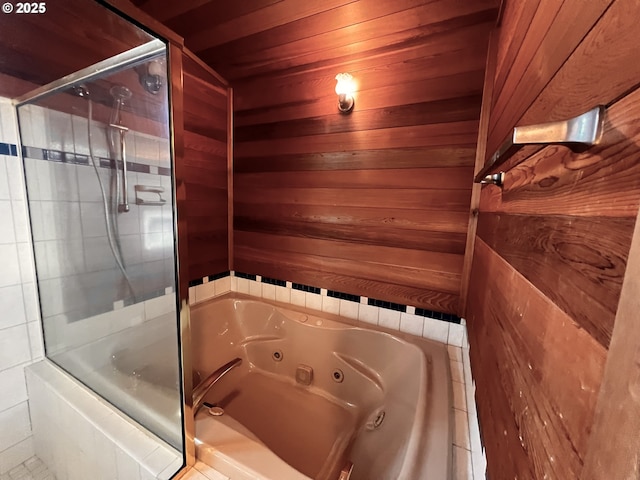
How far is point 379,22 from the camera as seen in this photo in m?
1.26

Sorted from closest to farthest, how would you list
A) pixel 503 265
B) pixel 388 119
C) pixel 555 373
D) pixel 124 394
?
pixel 555 373
pixel 503 265
pixel 124 394
pixel 388 119

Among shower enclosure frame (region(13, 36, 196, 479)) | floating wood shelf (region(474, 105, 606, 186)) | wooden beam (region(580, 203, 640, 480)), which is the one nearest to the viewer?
wooden beam (region(580, 203, 640, 480))

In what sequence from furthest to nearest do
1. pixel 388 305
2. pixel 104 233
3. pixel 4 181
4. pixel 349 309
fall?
pixel 349 309
pixel 388 305
pixel 104 233
pixel 4 181

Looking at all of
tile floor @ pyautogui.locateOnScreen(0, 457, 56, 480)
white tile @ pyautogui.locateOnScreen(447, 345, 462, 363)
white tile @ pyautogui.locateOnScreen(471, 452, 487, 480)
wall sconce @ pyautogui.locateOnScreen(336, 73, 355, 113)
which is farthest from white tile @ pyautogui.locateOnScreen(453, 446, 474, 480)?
tile floor @ pyautogui.locateOnScreen(0, 457, 56, 480)

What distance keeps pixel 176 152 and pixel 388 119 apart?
1180 mm

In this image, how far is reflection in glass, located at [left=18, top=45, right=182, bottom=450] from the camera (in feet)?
3.96

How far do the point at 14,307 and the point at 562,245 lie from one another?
6.91ft

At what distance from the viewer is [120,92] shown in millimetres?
1274

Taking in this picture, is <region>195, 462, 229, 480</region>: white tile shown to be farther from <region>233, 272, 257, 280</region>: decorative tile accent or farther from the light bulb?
the light bulb

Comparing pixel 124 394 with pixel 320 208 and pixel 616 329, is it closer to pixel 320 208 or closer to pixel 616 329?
pixel 320 208

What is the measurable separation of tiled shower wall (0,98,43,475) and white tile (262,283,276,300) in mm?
1260

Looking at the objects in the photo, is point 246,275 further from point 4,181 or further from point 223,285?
point 4,181

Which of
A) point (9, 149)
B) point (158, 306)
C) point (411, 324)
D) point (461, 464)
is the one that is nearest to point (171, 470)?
point (158, 306)


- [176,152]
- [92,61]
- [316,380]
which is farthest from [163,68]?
[316,380]
